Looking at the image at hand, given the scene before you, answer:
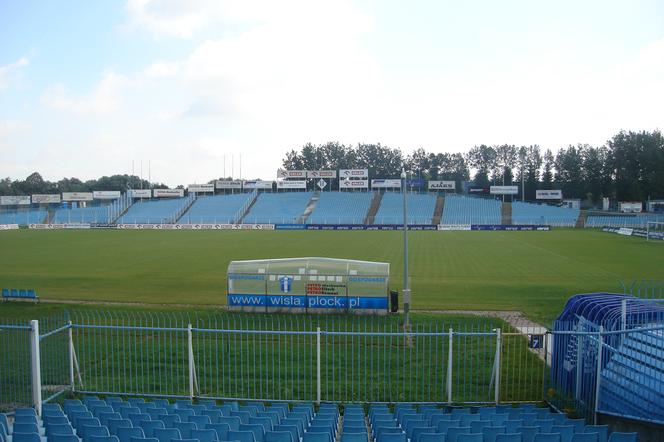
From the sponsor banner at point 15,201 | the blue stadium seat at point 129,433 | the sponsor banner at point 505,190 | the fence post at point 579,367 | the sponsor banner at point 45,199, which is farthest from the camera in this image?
the sponsor banner at point 15,201

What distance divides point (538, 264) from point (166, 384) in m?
29.8

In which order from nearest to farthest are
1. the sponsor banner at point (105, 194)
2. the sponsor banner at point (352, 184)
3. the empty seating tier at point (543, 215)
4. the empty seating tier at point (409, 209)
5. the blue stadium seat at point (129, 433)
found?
the blue stadium seat at point (129, 433), the empty seating tier at point (543, 215), the empty seating tier at point (409, 209), the sponsor banner at point (352, 184), the sponsor banner at point (105, 194)

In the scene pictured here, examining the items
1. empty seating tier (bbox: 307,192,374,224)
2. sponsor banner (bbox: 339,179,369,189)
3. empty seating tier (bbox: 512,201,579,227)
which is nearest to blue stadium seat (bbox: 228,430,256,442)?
empty seating tier (bbox: 307,192,374,224)

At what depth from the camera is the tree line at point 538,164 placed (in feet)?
317

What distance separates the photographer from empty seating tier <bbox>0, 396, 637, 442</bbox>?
6.97m

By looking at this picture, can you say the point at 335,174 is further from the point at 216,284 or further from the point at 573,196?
the point at 216,284

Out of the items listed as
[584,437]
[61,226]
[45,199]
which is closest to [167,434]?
[584,437]

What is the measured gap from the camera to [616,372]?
9.84 m

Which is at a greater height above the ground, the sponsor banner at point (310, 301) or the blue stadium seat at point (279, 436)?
the blue stadium seat at point (279, 436)

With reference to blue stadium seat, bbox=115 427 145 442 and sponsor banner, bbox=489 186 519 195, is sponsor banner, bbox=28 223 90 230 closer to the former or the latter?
sponsor banner, bbox=489 186 519 195

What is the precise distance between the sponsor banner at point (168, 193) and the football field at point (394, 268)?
51.0 m

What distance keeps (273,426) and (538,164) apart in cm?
13880

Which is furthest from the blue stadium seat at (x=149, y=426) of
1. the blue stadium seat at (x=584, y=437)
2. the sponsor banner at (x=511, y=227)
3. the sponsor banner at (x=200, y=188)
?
the sponsor banner at (x=200, y=188)

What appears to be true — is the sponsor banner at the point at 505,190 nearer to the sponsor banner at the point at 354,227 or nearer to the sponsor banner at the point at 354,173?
the sponsor banner at the point at 354,173
